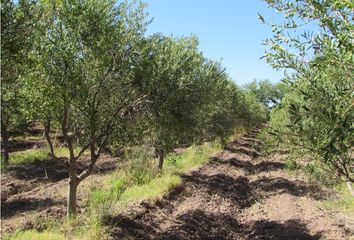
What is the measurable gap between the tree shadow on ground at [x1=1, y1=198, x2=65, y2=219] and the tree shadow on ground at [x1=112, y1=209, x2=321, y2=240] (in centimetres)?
403

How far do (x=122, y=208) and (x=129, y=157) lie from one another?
554cm

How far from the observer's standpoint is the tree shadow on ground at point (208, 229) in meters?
11.1

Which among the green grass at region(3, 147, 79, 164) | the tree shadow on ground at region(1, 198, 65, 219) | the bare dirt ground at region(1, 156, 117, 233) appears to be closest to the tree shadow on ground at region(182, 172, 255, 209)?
the bare dirt ground at region(1, 156, 117, 233)

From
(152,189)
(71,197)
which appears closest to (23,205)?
(71,197)

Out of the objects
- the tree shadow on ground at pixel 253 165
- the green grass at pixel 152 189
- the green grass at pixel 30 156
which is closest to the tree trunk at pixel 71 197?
the green grass at pixel 152 189

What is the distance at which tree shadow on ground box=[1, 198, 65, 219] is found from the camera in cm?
1324

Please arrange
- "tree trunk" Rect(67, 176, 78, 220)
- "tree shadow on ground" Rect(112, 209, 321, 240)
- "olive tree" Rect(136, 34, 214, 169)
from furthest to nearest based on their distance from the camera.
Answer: "olive tree" Rect(136, 34, 214, 169), "tree shadow on ground" Rect(112, 209, 321, 240), "tree trunk" Rect(67, 176, 78, 220)

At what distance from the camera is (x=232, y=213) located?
1446cm

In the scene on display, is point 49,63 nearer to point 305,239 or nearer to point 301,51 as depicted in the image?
point 301,51

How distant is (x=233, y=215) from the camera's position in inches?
562

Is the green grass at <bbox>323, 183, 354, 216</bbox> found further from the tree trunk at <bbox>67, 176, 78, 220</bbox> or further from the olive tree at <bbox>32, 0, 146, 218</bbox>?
the tree trunk at <bbox>67, 176, 78, 220</bbox>

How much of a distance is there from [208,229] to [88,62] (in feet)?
21.8

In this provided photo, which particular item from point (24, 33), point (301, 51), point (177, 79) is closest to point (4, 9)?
point (24, 33)

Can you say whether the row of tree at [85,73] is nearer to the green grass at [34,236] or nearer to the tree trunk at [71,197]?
the tree trunk at [71,197]
